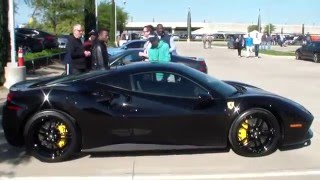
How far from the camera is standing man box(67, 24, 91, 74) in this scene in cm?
911

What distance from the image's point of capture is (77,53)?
30.1ft

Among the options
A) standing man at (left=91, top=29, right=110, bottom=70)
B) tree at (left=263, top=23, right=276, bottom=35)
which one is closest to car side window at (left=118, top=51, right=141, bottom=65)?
standing man at (left=91, top=29, right=110, bottom=70)

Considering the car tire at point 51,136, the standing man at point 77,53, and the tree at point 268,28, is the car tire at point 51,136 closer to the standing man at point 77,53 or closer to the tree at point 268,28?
the standing man at point 77,53

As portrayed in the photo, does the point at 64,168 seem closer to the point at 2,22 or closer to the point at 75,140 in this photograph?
the point at 75,140

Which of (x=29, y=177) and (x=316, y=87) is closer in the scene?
(x=29, y=177)

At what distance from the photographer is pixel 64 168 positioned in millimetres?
5707

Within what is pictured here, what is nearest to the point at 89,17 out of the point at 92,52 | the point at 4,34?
the point at 4,34

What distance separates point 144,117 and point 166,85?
0.54 m

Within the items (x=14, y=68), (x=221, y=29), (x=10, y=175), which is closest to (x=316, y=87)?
(x=14, y=68)

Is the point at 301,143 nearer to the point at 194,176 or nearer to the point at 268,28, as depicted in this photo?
the point at 194,176

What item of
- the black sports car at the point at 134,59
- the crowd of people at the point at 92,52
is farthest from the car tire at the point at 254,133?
the black sports car at the point at 134,59

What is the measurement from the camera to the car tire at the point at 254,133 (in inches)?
237

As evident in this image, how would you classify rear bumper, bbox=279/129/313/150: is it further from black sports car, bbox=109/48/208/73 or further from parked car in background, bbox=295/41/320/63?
parked car in background, bbox=295/41/320/63

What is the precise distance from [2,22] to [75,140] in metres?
9.24
